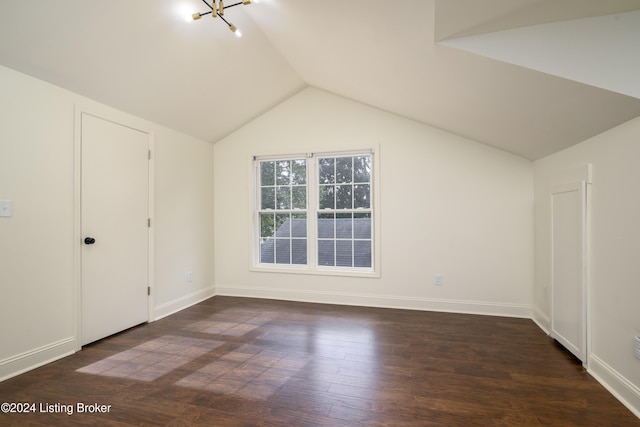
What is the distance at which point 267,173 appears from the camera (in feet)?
15.5

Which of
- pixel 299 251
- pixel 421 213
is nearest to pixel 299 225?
pixel 299 251

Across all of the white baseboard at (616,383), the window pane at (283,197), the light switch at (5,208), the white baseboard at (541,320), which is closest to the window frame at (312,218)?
the window pane at (283,197)

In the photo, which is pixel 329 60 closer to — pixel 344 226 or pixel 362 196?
pixel 362 196

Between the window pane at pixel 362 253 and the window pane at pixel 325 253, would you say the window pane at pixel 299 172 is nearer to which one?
the window pane at pixel 325 253

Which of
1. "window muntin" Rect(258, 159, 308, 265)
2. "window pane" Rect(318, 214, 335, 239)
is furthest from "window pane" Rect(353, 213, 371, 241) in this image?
"window muntin" Rect(258, 159, 308, 265)

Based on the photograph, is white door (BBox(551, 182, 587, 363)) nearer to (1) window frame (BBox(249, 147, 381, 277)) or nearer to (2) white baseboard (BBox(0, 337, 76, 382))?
(1) window frame (BBox(249, 147, 381, 277))

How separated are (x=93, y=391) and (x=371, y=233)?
10.6ft

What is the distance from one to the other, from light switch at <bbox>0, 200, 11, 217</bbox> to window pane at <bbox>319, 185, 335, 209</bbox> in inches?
125

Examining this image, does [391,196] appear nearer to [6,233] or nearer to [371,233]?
[371,233]

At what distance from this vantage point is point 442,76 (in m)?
2.62

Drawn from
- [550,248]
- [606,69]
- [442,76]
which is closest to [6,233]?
[442,76]

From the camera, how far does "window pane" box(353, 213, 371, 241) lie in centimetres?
427

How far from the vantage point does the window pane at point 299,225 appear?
4539 mm

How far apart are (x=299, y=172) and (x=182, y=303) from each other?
94.4 inches
